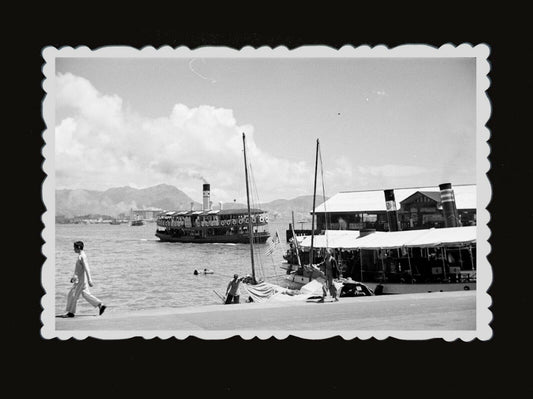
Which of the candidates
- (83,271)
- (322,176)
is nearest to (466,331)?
(322,176)

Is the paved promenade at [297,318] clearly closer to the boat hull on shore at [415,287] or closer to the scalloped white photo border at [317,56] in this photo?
the scalloped white photo border at [317,56]

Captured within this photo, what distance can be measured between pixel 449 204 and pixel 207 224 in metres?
8.78

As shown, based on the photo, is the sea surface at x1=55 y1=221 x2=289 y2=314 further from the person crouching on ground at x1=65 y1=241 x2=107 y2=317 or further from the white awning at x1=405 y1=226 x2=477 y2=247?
the white awning at x1=405 y1=226 x2=477 y2=247

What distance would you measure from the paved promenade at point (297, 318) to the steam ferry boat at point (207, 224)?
3.09 m

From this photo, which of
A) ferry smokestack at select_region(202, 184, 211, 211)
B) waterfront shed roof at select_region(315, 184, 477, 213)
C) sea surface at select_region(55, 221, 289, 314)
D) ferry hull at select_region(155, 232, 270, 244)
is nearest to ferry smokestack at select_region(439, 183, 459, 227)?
waterfront shed roof at select_region(315, 184, 477, 213)

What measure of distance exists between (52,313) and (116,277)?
7.16ft

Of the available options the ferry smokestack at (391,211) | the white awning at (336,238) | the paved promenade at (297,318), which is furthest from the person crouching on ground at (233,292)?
the white awning at (336,238)

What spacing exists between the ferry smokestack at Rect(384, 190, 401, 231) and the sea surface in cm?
385

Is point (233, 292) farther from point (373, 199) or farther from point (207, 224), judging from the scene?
point (207, 224)

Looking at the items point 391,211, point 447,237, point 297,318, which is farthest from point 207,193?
point 447,237

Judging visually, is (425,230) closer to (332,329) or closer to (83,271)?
(332,329)

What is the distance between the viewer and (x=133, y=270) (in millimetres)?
12469

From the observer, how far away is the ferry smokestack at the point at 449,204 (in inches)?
437

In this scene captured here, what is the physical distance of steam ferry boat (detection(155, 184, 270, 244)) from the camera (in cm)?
1527
